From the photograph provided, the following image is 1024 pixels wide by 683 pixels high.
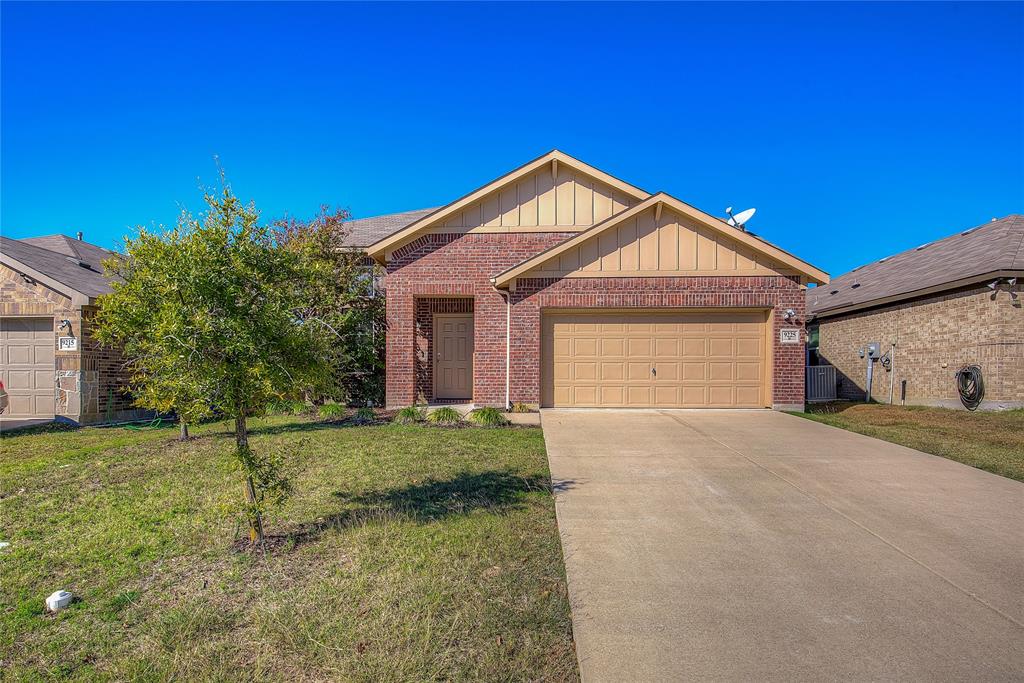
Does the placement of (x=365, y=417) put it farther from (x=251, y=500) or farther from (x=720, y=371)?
(x=720, y=371)

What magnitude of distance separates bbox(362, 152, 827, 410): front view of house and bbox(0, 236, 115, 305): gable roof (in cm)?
629

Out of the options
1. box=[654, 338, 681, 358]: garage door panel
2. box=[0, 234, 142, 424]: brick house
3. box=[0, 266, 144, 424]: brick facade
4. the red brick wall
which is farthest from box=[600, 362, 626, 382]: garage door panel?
box=[0, 234, 142, 424]: brick house

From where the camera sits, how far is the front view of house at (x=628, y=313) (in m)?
11.9

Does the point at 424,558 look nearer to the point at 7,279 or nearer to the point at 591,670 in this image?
the point at 591,670

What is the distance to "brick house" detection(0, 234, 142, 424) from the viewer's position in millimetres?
12047

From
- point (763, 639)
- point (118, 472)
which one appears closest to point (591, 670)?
point (763, 639)

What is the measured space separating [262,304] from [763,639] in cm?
417

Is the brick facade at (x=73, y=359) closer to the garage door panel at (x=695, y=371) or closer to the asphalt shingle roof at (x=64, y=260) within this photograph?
the asphalt shingle roof at (x=64, y=260)

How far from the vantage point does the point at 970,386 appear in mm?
13227

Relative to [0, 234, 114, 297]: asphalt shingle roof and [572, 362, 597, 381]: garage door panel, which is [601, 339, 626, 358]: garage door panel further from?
[0, 234, 114, 297]: asphalt shingle roof

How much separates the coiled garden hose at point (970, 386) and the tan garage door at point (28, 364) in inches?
826

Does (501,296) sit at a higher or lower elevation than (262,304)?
higher

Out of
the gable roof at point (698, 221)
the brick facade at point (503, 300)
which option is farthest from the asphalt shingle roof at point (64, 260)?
the gable roof at point (698, 221)

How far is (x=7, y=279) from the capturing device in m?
12.5
